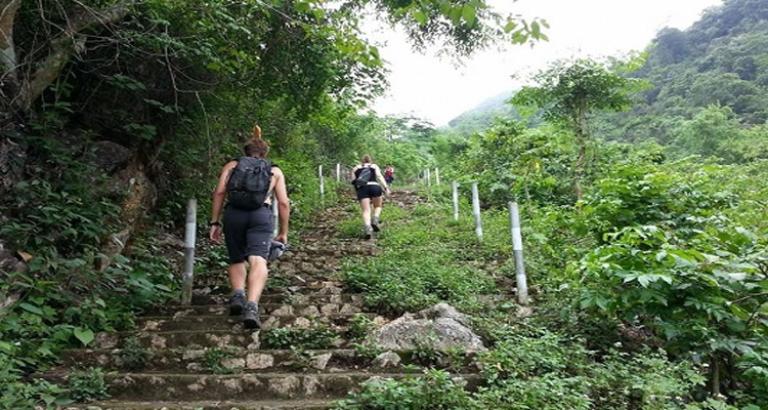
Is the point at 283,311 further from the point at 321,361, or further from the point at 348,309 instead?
the point at 321,361

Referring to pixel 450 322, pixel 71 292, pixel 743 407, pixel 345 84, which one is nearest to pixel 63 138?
pixel 71 292

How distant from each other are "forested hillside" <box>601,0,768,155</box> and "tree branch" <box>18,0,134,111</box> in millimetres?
20907

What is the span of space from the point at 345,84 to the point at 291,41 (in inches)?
50.1

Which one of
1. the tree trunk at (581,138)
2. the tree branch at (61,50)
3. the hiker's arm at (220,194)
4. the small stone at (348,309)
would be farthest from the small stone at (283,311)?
the tree trunk at (581,138)

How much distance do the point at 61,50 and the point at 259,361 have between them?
3.91 m

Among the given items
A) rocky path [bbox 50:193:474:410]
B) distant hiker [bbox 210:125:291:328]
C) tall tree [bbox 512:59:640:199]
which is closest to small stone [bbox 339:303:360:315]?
rocky path [bbox 50:193:474:410]

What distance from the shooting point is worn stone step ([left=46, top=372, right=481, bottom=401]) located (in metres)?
3.48

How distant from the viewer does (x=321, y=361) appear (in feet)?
12.7

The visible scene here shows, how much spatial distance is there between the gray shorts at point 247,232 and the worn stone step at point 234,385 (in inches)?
47.5

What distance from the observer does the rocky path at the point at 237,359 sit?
3.48 metres

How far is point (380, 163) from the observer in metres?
24.6

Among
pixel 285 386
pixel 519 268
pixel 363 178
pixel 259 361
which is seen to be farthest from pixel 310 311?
pixel 363 178

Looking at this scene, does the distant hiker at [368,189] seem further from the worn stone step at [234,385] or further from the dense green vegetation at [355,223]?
the worn stone step at [234,385]

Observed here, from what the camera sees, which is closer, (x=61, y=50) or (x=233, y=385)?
(x=233, y=385)
